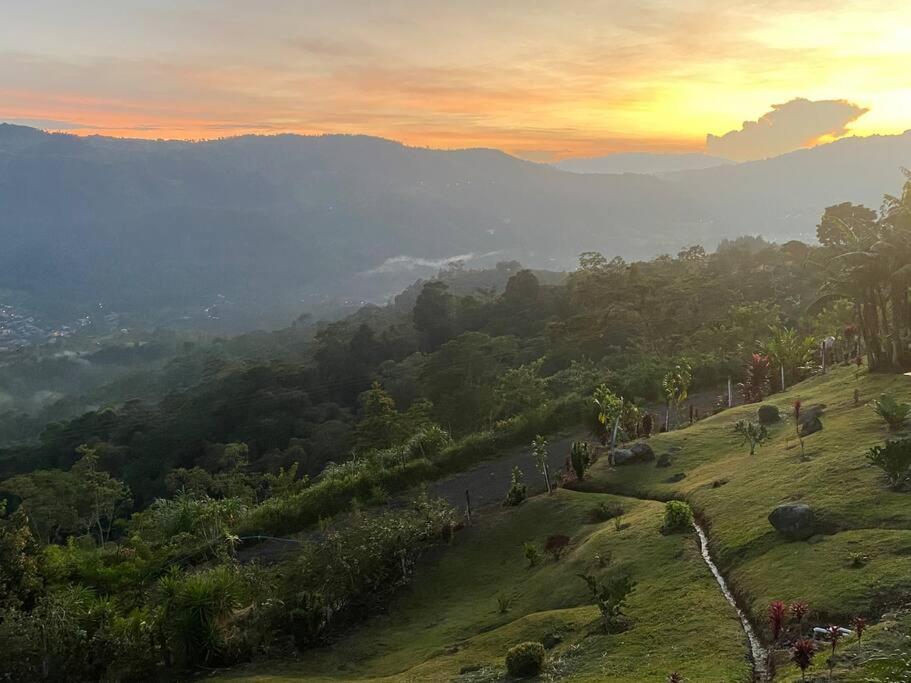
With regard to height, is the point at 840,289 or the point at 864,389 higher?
the point at 840,289

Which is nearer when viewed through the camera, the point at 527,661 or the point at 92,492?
the point at 527,661

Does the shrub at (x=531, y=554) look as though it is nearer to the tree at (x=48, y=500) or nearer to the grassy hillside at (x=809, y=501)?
the grassy hillside at (x=809, y=501)

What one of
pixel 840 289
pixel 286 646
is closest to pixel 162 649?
Result: pixel 286 646

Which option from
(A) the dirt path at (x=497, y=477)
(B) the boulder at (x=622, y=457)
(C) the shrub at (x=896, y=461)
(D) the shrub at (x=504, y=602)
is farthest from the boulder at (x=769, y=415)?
(D) the shrub at (x=504, y=602)

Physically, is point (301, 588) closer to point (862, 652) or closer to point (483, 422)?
point (862, 652)

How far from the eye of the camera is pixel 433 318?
368ft

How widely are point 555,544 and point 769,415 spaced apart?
41.1 ft

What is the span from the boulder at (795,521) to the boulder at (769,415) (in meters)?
13.5

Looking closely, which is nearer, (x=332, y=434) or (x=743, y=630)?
(x=743, y=630)

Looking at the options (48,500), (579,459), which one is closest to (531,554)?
(579,459)

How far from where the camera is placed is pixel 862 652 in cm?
1195

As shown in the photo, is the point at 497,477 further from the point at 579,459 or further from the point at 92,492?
the point at 92,492

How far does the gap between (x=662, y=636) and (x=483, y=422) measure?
4350 cm

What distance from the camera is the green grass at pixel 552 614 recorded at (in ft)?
48.8
